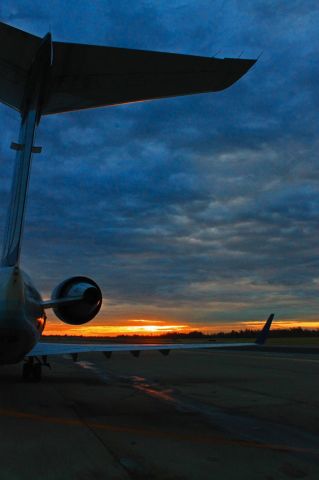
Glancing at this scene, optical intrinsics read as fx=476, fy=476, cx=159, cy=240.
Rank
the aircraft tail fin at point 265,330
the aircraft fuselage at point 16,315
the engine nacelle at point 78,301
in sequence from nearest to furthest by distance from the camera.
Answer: the aircraft fuselage at point 16,315, the engine nacelle at point 78,301, the aircraft tail fin at point 265,330

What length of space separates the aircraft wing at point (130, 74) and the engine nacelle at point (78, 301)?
424 cm

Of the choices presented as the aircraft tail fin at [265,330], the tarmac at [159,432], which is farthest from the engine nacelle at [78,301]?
the aircraft tail fin at [265,330]

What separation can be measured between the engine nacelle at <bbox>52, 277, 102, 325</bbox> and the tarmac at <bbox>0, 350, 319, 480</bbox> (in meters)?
1.93

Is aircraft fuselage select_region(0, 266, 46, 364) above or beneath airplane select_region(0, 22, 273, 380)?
beneath

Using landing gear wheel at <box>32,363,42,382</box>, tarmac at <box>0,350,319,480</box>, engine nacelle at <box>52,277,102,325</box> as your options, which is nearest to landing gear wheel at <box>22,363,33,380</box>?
landing gear wheel at <box>32,363,42,382</box>

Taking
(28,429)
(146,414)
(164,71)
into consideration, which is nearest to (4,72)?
(164,71)

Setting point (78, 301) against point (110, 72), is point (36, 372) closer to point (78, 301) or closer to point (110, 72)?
point (78, 301)

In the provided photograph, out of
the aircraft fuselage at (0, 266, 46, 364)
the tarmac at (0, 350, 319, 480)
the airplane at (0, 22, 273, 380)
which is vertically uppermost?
the airplane at (0, 22, 273, 380)

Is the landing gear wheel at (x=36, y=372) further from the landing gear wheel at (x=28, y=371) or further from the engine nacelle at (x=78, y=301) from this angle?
the engine nacelle at (x=78, y=301)

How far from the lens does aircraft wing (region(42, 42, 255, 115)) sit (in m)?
8.45

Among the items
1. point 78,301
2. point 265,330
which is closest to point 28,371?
point 78,301

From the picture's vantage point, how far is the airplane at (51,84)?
27.8ft

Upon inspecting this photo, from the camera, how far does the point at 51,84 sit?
9.66 metres

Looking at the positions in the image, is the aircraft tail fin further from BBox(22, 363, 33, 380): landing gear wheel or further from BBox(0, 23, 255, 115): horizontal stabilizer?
BBox(0, 23, 255, 115): horizontal stabilizer
